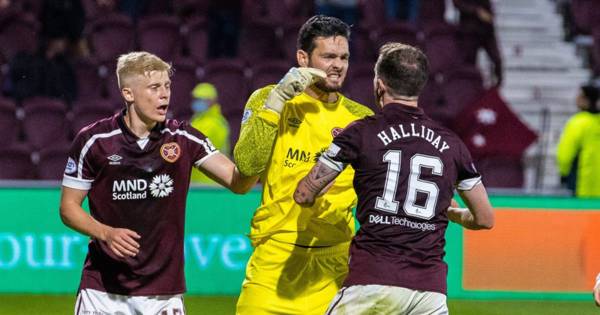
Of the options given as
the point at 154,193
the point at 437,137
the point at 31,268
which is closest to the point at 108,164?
the point at 154,193

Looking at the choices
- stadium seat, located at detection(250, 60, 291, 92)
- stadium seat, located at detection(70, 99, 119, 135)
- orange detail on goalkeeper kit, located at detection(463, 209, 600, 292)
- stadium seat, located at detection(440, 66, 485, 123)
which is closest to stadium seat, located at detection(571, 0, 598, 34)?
stadium seat, located at detection(440, 66, 485, 123)

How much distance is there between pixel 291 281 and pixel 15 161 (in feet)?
26.4

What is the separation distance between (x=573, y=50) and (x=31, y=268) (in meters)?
9.66

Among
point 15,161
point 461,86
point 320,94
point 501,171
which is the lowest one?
point 501,171

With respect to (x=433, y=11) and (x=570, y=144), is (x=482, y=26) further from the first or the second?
(x=570, y=144)

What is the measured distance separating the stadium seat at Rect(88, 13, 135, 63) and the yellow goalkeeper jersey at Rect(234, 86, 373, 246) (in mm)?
9063

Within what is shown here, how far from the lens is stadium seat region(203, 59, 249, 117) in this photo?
14.2 metres

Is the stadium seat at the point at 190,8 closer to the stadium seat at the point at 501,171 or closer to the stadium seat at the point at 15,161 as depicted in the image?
the stadium seat at the point at 15,161

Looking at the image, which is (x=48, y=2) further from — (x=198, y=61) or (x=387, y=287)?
(x=387, y=287)

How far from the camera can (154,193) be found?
5.50 meters

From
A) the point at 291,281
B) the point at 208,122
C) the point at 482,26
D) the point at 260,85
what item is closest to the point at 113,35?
the point at 260,85

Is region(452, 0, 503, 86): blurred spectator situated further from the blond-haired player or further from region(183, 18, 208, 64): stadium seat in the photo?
the blond-haired player

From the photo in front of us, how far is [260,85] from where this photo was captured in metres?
14.1

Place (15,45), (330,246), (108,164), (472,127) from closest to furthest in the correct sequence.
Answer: (108,164) < (330,246) < (472,127) < (15,45)
